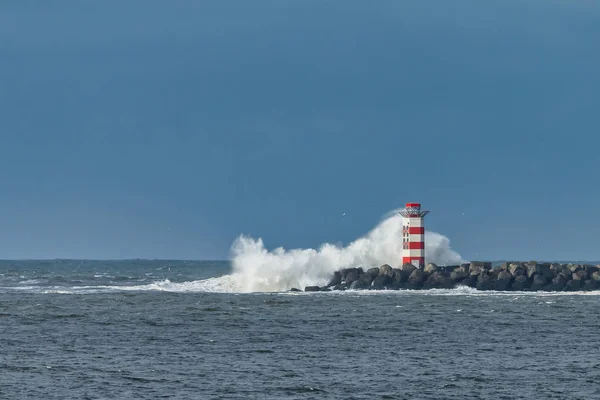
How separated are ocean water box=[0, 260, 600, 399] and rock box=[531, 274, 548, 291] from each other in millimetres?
4804

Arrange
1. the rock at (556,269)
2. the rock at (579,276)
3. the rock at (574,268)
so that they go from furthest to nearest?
the rock at (574,268)
the rock at (556,269)
the rock at (579,276)

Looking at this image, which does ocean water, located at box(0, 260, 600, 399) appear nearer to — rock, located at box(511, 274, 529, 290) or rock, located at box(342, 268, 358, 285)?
rock, located at box(511, 274, 529, 290)

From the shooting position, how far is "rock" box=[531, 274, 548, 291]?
171 feet

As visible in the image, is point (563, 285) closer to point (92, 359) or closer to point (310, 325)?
point (310, 325)

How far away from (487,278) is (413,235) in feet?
12.9

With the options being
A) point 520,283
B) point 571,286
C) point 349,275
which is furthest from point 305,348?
point 571,286

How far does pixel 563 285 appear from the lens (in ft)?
172

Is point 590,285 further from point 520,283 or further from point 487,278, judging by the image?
point 487,278

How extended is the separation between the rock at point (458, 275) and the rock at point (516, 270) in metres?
2.13

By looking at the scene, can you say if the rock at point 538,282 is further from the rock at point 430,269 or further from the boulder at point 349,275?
the boulder at point 349,275

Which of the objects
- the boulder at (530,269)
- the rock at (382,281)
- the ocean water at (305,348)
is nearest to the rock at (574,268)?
the boulder at (530,269)

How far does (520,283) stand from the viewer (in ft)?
172

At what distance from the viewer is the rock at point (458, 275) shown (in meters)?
52.7

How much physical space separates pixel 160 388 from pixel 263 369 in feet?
11.0
